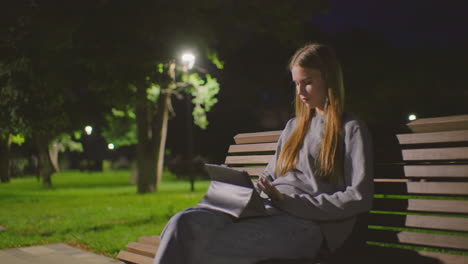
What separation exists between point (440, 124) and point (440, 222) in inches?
23.1

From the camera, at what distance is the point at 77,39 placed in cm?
929

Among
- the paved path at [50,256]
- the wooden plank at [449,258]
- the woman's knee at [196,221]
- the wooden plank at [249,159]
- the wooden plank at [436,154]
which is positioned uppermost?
the wooden plank at [436,154]

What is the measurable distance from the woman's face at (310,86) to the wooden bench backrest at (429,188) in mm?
580

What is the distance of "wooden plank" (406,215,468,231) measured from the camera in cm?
287

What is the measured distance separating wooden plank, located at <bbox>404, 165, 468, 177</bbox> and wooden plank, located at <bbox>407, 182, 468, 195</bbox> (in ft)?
0.17

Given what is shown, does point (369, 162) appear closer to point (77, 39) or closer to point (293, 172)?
point (293, 172)

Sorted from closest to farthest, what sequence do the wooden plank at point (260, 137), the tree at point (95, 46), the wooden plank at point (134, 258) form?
the wooden plank at point (134, 258), the wooden plank at point (260, 137), the tree at point (95, 46)

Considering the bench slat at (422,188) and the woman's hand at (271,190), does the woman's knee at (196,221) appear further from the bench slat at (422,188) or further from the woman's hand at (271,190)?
the bench slat at (422,188)

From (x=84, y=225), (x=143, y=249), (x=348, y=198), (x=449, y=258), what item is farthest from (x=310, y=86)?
(x=84, y=225)

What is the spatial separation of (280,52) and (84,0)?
2484cm

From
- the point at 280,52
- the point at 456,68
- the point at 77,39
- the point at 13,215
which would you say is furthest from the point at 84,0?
the point at 456,68

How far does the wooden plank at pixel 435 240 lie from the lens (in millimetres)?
2854

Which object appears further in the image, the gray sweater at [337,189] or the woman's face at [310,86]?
the woman's face at [310,86]

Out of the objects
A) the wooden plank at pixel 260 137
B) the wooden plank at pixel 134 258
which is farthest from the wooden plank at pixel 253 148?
the wooden plank at pixel 134 258
